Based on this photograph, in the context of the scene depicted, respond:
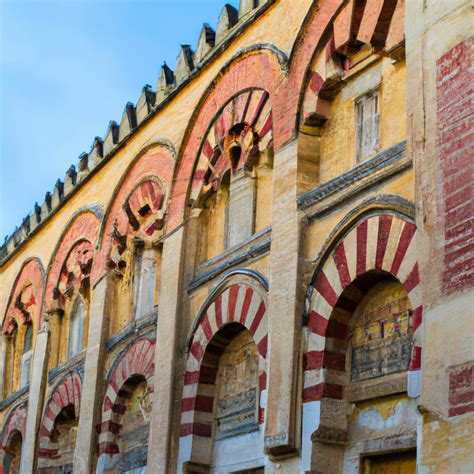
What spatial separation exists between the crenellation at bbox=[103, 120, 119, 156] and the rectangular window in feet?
19.2

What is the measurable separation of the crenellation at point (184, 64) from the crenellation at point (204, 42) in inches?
6.1

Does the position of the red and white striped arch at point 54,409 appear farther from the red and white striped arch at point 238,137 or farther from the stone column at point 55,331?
the red and white striped arch at point 238,137

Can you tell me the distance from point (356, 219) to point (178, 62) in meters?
5.28

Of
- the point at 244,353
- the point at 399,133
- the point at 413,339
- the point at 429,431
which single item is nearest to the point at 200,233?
the point at 244,353

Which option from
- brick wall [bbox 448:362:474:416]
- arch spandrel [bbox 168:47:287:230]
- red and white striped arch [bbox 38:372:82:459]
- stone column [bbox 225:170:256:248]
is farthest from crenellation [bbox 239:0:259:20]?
brick wall [bbox 448:362:474:416]

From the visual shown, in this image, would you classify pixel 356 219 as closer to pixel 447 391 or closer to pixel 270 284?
pixel 270 284

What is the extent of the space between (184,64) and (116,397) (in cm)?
412

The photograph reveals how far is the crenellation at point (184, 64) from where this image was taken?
531 inches

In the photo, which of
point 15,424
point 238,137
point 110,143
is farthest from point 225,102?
point 15,424

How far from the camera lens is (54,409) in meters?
15.4

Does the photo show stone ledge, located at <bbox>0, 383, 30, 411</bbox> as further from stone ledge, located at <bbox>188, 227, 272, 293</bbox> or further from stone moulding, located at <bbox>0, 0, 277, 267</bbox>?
stone ledge, located at <bbox>188, 227, 272, 293</bbox>

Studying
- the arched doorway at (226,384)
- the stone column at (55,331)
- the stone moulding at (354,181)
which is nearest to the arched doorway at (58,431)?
the stone column at (55,331)

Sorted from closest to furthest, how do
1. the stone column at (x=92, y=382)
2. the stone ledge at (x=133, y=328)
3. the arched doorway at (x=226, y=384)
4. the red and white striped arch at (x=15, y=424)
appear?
the arched doorway at (x=226, y=384) < the stone ledge at (x=133, y=328) < the stone column at (x=92, y=382) < the red and white striped arch at (x=15, y=424)

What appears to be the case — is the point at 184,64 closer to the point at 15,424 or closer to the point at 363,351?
the point at 363,351
